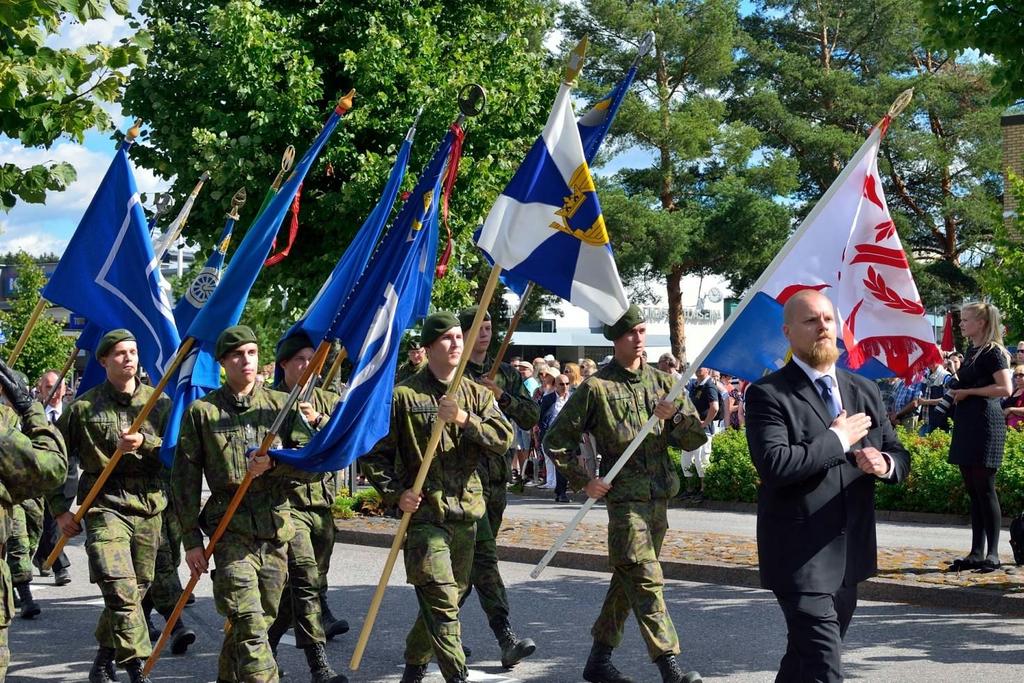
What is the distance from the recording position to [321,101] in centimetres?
1948

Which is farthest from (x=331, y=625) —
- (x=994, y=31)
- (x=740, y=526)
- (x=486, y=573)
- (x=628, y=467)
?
(x=740, y=526)

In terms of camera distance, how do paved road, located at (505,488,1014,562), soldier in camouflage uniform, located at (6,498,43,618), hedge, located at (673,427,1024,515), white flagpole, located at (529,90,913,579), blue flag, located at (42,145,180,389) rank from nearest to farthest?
1. white flagpole, located at (529,90,913,579)
2. soldier in camouflage uniform, located at (6,498,43,618)
3. blue flag, located at (42,145,180,389)
4. paved road, located at (505,488,1014,562)
5. hedge, located at (673,427,1024,515)

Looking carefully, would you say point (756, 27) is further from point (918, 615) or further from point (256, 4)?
point (918, 615)

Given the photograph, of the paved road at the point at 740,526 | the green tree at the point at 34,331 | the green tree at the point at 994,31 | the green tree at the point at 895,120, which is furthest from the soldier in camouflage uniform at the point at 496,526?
the green tree at the point at 34,331

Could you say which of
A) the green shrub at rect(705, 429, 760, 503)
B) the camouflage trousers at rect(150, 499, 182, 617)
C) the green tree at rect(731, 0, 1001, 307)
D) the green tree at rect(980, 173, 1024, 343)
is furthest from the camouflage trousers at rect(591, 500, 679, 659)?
the green tree at rect(731, 0, 1001, 307)

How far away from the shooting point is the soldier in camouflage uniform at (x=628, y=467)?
23.3 feet

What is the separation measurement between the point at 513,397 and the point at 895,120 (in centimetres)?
3634

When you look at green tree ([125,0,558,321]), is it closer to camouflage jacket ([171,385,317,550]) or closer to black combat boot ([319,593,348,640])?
black combat boot ([319,593,348,640])

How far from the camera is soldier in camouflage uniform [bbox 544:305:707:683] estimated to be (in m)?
7.09

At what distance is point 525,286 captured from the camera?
821 centimetres

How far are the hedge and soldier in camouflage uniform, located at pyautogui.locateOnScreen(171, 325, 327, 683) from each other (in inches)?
259

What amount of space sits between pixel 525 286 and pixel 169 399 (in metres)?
2.45

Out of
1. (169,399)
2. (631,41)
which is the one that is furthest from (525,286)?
(631,41)

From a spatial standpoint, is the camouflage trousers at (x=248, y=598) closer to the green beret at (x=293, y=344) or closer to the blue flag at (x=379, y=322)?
the blue flag at (x=379, y=322)
